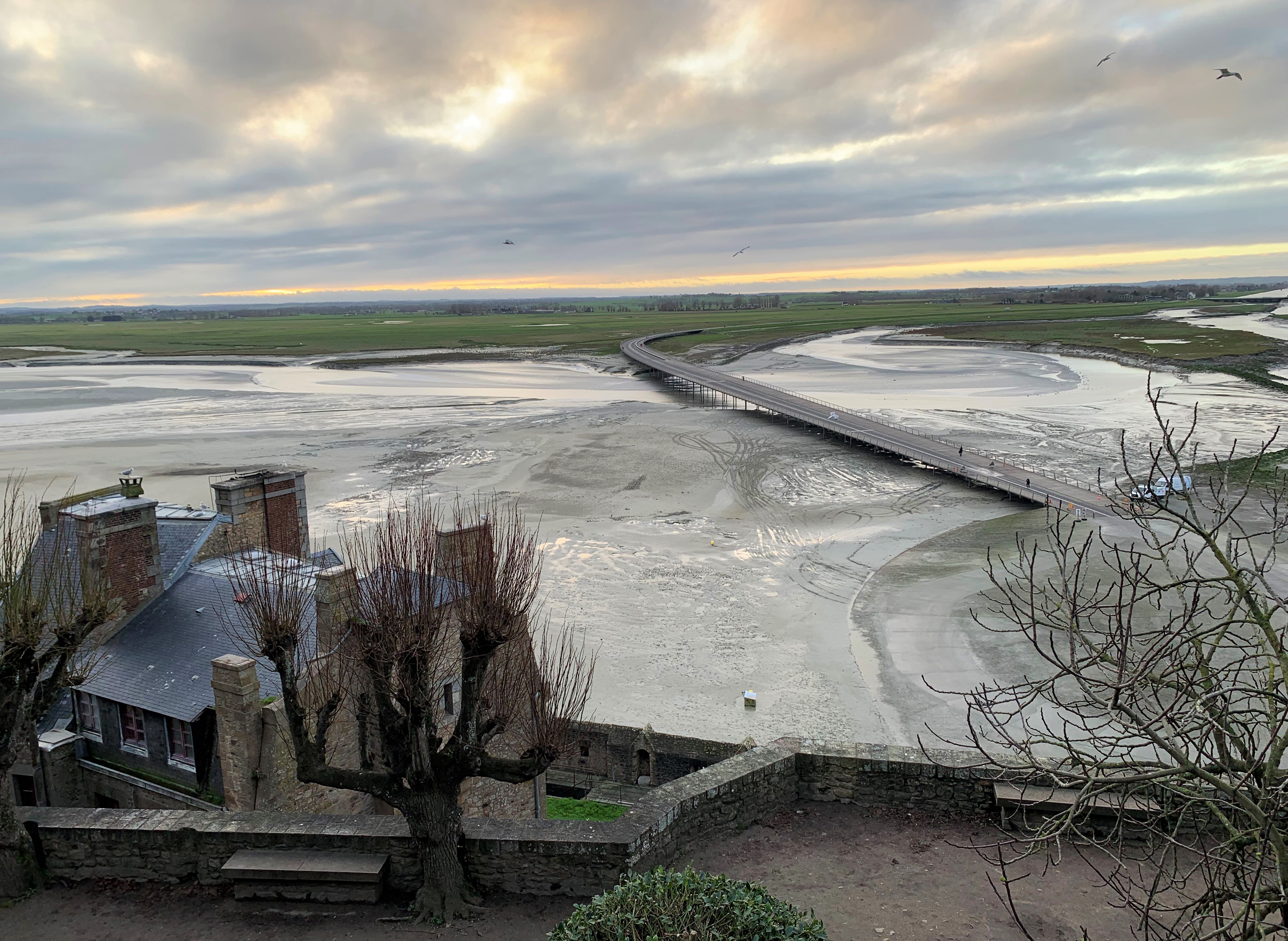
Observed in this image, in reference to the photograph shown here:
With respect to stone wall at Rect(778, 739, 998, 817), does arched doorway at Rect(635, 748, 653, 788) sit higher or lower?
lower

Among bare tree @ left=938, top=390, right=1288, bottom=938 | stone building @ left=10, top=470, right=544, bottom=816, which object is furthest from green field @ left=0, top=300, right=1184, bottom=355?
bare tree @ left=938, top=390, right=1288, bottom=938

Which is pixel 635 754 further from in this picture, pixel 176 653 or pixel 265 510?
pixel 265 510

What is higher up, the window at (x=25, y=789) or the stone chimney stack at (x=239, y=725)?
the stone chimney stack at (x=239, y=725)

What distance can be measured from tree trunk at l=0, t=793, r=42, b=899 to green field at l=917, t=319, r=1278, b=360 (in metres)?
85.8

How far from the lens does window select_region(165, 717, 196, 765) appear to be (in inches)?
479

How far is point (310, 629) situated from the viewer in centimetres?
1323

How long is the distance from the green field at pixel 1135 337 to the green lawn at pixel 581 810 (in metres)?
77.6

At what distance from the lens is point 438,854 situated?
930cm

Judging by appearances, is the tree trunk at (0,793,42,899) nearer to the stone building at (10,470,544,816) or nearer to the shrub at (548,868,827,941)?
the stone building at (10,470,544,816)

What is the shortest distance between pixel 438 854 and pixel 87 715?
7.65 metres

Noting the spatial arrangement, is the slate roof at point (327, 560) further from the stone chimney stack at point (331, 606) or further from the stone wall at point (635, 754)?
the stone wall at point (635, 754)

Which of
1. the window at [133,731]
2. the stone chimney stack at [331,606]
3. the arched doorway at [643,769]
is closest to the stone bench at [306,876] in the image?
the stone chimney stack at [331,606]

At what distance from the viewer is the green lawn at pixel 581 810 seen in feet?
51.1

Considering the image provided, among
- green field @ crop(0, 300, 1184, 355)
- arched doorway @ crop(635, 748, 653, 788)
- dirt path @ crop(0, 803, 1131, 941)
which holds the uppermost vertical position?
green field @ crop(0, 300, 1184, 355)
